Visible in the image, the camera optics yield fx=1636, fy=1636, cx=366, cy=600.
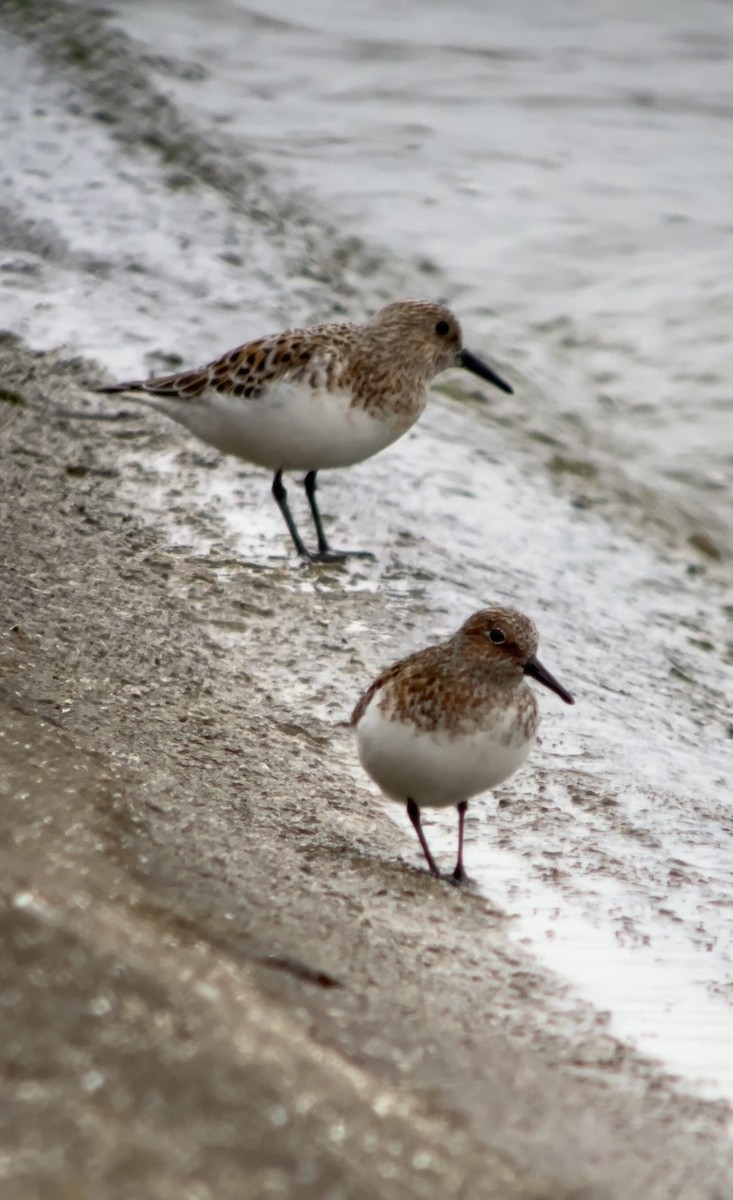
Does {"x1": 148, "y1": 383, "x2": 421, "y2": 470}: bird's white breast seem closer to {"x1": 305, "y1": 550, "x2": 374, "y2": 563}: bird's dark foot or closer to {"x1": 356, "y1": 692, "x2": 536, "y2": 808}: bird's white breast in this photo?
{"x1": 305, "y1": 550, "x2": 374, "y2": 563}: bird's dark foot

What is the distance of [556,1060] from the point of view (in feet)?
10.3

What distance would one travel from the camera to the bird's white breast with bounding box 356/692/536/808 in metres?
4.04

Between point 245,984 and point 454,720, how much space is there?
1326mm

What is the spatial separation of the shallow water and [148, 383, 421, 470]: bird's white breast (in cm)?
39

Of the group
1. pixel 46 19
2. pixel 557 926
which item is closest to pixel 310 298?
pixel 46 19

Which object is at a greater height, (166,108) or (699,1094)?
(699,1094)

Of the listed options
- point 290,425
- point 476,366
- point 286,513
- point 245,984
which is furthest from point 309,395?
point 245,984

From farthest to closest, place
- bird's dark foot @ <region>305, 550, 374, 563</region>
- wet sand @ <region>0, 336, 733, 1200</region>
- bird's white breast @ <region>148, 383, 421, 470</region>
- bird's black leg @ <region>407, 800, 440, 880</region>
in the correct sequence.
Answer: bird's dark foot @ <region>305, 550, 374, 563</region>, bird's white breast @ <region>148, 383, 421, 470</region>, bird's black leg @ <region>407, 800, 440, 880</region>, wet sand @ <region>0, 336, 733, 1200</region>

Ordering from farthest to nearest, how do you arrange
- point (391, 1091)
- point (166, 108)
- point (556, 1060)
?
1. point (166, 108)
2. point (556, 1060)
3. point (391, 1091)

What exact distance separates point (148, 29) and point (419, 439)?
6.85 m

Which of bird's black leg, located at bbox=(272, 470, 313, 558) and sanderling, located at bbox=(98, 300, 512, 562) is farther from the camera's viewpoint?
bird's black leg, located at bbox=(272, 470, 313, 558)

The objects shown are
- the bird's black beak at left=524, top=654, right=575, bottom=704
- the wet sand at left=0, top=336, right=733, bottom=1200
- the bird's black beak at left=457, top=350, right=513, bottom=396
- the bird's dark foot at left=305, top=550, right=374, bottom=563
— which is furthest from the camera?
the bird's black beak at left=457, top=350, right=513, bottom=396

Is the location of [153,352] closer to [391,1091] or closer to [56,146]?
[56,146]

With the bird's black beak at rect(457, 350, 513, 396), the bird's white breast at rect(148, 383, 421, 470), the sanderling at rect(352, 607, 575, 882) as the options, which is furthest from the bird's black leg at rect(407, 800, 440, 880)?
the bird's black beak at rect(457, 350, 513, 396)
